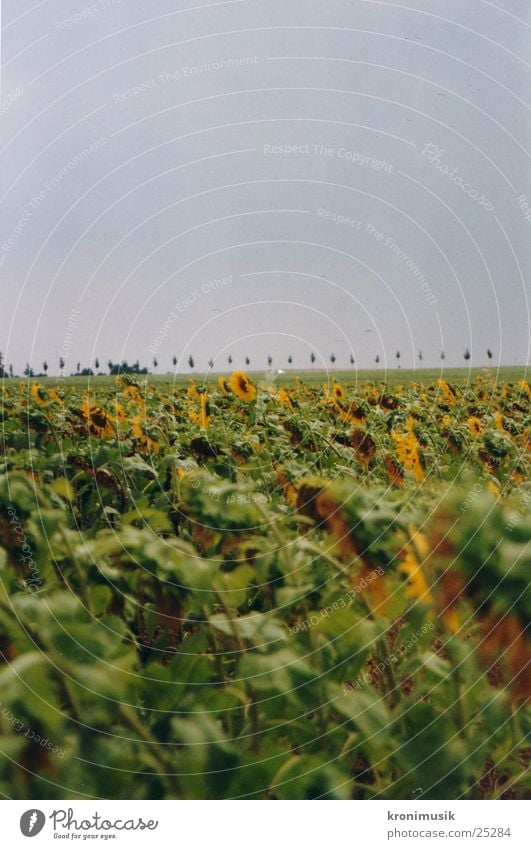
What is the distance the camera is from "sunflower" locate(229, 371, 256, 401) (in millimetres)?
4074

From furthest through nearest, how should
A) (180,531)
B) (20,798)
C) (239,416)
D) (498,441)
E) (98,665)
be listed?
1. (239,416)
2. (498,441)
3. (180,531)
4. (20,798)
5. (98,665)

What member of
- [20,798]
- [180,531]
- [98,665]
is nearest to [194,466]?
[180,531]

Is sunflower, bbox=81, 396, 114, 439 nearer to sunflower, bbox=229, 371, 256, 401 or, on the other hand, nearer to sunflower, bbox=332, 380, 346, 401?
sunflower, bbox=229, 371, 256, 401

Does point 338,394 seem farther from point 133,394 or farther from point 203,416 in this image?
point 203,416

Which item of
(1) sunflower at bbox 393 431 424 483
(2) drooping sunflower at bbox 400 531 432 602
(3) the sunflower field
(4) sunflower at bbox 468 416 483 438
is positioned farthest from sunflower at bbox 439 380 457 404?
(2) drooping sunflower at bbox 400 531 432 602

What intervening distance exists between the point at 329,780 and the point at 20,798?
698mm

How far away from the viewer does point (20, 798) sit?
168 centimetres

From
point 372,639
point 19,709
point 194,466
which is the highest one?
point 194,466

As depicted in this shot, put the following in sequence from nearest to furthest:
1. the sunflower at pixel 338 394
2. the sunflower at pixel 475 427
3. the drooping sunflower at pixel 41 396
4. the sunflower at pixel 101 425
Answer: the sunflower at pixel 101 425, the sunflower at pixel 475 427, the sunflower at pixel 338 394, the drooping sunflower at pixel 41 396

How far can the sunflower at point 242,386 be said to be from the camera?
13.4 feet

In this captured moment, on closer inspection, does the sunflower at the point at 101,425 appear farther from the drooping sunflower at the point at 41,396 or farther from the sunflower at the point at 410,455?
the drooping sunflower at the point at 41,396

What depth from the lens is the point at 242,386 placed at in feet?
13.6

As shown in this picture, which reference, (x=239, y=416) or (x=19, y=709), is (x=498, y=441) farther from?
(x=19, y=709)

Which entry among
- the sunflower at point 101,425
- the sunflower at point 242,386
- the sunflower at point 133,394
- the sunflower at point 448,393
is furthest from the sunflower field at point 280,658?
the sunflower at point 448,393
